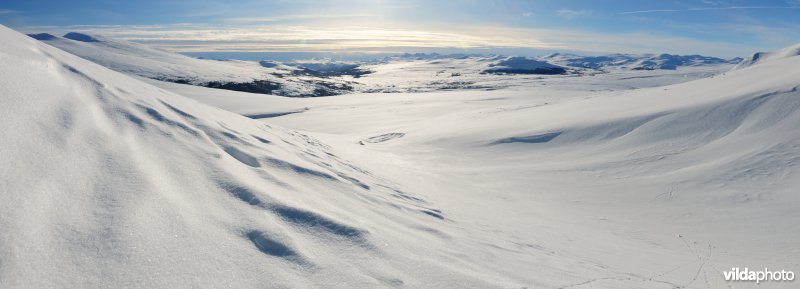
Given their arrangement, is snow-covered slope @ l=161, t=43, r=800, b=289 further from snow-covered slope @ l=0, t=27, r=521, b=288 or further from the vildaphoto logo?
snow-covered slope @ l=0, t=27, r=521, b=288

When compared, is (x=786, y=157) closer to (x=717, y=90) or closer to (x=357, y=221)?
(x=717, y=90)

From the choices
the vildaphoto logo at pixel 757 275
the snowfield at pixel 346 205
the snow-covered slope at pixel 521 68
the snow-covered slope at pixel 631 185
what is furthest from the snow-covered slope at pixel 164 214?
the snow-covered slope at pixel 521 68

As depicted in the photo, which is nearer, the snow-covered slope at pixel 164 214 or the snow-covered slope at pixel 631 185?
the snow-covered slope at pixel 164 214

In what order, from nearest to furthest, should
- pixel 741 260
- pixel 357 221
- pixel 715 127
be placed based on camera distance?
1. pixel 357 221
2. pixel 741 260
3. pixel 715 127

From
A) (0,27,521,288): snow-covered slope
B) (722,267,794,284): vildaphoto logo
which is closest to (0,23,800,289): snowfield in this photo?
(0,27,521,288): snow-covered slope

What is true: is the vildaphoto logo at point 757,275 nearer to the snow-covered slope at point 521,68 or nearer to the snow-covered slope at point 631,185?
the snow-covered slope at point 631,185

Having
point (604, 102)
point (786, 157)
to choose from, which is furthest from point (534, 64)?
point (786, 157)
